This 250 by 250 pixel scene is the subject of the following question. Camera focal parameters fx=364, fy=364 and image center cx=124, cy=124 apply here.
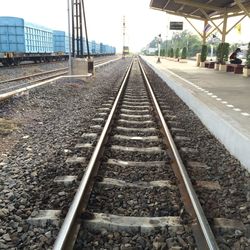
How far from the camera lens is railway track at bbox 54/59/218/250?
3393mm

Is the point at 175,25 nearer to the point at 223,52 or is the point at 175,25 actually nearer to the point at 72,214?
the point at 223,52

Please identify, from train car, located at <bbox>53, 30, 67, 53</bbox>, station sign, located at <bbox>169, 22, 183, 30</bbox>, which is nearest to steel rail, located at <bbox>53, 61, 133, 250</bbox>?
train car, located at <bbox>53, 30, 67, 53</bbox>

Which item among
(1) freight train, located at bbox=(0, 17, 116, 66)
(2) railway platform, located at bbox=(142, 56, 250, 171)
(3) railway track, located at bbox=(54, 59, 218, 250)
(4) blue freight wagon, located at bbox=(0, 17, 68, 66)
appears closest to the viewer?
(3) railway track, located at bbox=(54, 59, 218, 250)

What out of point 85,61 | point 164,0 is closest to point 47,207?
point 85,61

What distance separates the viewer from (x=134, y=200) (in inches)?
168

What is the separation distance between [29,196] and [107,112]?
5562mm

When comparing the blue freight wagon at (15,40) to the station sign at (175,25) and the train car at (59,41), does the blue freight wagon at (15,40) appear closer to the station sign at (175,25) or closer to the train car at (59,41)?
the train car at (59,41)

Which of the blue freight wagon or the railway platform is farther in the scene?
the blue freight wagon

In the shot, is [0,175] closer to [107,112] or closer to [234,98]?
[107,112]

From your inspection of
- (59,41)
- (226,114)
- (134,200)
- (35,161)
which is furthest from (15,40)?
(134,200)

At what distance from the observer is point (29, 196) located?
14.3 feet

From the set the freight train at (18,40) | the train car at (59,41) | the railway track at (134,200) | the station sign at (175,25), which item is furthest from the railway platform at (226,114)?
the station sign at (175,25)

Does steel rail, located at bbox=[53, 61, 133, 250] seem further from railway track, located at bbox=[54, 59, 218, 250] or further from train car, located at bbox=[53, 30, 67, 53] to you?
train car, located at bbox=[53, 30, 67, 53]

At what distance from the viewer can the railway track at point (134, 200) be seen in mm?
3393
